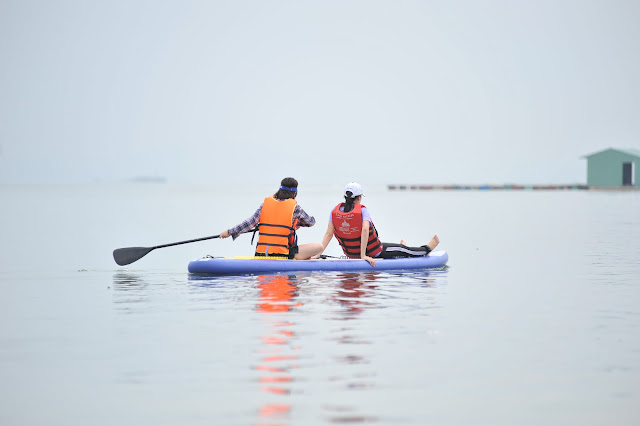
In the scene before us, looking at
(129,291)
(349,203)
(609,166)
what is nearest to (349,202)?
(349,203)

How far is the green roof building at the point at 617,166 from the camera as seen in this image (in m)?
97.1

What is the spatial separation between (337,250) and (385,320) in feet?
52.0

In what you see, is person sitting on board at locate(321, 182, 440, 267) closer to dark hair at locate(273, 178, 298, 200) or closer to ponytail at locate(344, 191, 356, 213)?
ponytail at locate(344, 191, 356, 213)

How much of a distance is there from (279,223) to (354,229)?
166cm

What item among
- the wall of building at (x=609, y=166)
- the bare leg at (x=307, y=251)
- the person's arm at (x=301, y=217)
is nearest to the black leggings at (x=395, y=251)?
the bare leg at (x=307, y=251)

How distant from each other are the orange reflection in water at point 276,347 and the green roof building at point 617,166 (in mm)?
85314

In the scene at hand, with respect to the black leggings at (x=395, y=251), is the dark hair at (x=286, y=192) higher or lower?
higher

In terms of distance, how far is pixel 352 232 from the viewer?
19422 mm

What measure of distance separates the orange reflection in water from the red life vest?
5.62ft

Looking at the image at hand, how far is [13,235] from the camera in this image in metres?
37.2

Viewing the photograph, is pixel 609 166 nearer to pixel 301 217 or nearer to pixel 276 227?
pixel 301 217

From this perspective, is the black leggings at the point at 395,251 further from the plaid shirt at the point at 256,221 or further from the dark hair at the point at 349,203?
the plaid shirt at the point at 256,221

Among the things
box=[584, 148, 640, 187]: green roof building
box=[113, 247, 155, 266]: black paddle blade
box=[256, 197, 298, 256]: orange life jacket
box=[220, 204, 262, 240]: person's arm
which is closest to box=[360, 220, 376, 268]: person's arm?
box=[256, 197, 298, 256]: orange life jacket

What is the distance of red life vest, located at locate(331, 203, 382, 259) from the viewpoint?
19.1 meters
